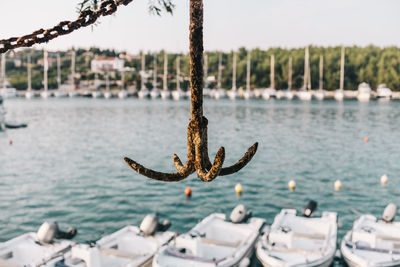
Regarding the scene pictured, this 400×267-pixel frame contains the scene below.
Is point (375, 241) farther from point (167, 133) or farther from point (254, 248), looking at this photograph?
point (167, 133)

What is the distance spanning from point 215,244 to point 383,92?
143 metres

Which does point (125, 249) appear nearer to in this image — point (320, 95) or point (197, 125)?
point (197, 125)

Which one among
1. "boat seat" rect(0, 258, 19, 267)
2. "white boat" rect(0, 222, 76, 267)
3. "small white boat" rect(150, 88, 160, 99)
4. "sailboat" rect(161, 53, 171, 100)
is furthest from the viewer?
"small white boat" rect(150, 88, 160, 99)

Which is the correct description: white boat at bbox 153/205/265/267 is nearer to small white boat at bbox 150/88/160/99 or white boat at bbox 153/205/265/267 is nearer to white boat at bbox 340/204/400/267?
white boat at bbox 340/204/400/267

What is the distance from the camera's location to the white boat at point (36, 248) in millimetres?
15562

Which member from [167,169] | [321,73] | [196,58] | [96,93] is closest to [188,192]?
[167,169]

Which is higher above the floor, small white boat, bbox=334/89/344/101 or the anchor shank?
the anchor shank

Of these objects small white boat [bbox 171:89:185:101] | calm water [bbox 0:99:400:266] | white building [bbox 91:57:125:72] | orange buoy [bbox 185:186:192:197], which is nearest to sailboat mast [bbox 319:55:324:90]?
small white boat [bbox 171:89:185:101]

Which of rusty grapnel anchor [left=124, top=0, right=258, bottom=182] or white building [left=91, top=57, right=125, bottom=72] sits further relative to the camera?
white building [left=91, top=57, right=125, bottom=72]

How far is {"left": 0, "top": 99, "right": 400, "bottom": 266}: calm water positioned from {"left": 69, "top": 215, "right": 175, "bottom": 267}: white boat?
527 centimetres

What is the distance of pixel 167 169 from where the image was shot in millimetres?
38531

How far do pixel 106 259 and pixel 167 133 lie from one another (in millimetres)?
48577

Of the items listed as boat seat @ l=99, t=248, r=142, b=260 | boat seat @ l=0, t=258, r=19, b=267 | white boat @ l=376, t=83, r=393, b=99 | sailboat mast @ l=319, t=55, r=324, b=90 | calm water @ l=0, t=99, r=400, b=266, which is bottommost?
calm water @ l=0, t=99, r=400, b=266

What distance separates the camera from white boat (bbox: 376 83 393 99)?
147750 millimetres
